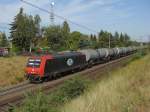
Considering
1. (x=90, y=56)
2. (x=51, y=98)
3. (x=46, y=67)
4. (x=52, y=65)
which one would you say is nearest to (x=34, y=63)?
(x=46, y=67)

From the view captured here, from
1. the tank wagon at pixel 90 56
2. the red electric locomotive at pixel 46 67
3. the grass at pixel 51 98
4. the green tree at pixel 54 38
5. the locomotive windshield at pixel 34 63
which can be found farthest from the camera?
the green tree at pixel 54 38

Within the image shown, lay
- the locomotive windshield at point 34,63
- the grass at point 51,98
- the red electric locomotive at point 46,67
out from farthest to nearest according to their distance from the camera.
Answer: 1. the locomotive windshield at point 34,63
2. the red electric locomotive at point 46,67
3. the grass at point 51,98

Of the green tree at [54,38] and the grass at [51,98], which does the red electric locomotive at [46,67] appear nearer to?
the grass at [51,98]

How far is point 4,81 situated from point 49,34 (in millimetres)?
54570

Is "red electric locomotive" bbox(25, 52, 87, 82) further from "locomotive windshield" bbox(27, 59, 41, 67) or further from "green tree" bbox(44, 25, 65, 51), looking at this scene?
"green tree" bbox(44, 25, 65, 51)

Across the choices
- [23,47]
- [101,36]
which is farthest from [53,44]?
[101,36]

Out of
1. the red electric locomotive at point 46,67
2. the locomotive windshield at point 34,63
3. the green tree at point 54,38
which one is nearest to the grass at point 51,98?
the red electric locomotive at point 46,67

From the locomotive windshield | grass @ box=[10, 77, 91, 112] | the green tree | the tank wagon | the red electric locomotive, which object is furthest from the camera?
the green tree

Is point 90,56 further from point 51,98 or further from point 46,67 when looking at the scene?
point 51,98

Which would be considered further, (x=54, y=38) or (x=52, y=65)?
(x=54, y=38)

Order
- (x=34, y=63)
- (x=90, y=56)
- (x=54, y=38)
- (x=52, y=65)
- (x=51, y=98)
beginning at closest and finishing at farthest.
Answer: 1. (x=51, y=98)
2. (x=34, y=63)
3. (x=52, y=65)
4. (x=90, y=56)
5. (x=54, y=38)

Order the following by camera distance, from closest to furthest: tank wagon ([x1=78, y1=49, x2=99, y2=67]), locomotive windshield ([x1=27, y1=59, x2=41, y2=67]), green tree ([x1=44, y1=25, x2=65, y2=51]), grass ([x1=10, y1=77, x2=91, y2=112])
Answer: grass ([x1=10, y1=77, x2=91, y2=112]), locomotive windshield ([x1=27, y1=59, x2=41, y2=67]), tank wagon ([x1=78, y1=49, x2=99, y2=67]), green tree ([x1=44, y1=25, x2=65, y2=51])

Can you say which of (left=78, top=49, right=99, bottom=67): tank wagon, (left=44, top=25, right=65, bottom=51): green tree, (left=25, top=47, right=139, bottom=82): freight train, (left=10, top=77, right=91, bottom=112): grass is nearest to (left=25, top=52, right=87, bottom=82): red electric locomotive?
(left=25, top=47, right=139, bottom=82): freight train

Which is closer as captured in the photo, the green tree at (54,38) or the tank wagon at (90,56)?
the tank wagon at (90,56)
